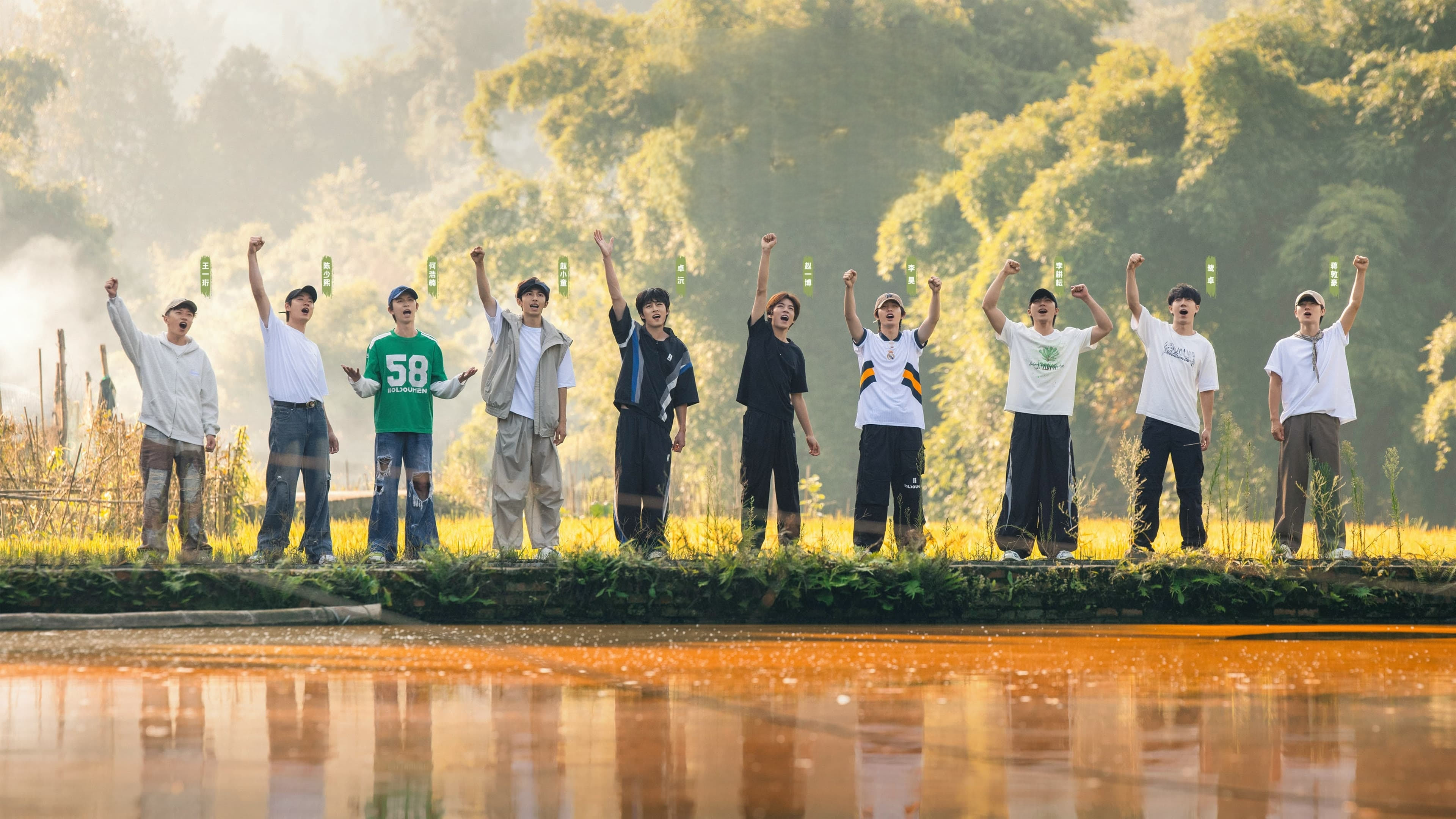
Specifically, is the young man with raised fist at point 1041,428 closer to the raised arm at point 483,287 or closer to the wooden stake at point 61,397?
the raised arm at point 483,287

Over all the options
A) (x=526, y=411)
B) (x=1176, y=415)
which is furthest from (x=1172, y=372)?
(x=526, y=411)

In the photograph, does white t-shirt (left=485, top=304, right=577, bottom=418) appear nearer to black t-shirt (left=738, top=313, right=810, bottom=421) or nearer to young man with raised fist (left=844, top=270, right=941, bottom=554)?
black t-shirt (left=738, top=313, right=810, bottom=421)

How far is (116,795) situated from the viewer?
346 cm

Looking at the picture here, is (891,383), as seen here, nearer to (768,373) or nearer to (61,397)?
(768,373)

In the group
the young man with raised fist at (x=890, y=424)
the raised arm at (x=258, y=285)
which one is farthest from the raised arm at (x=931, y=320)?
the raised arm at (x=258, y=285)

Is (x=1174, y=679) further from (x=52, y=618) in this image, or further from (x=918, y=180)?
(x=918, y=180)

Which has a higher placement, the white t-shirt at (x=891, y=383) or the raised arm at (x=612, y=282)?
the raised arm at (x=612, y=282)

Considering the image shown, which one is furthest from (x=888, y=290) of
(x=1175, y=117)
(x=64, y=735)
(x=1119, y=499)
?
(x=64, y=735)

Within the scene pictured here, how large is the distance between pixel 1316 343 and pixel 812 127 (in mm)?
19026

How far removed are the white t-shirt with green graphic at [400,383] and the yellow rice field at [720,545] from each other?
0.73 metres

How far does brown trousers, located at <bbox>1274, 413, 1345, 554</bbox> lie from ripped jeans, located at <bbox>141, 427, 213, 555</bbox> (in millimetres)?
5927

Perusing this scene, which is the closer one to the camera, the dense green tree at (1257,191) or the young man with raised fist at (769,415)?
the young man with raised fist at (769,415)

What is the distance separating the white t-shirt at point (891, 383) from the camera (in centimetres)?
799

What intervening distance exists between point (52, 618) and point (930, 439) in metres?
17.5
